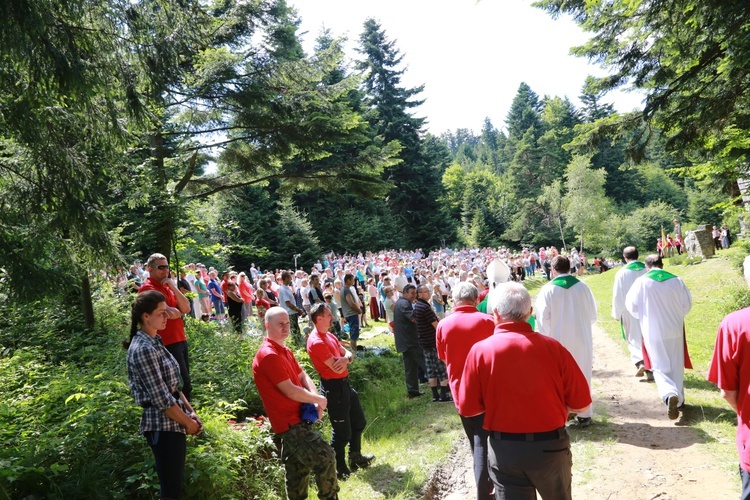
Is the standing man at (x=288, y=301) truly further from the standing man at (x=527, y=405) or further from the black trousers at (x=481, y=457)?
the standing man at (x=527, y=405)

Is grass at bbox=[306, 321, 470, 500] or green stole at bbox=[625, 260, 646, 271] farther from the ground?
green stole at bbox=[625, 260, 646, 271]

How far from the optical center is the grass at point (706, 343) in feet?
16.3

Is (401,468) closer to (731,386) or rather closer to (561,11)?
(731,386)

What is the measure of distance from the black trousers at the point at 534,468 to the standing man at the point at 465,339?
103 centimetres

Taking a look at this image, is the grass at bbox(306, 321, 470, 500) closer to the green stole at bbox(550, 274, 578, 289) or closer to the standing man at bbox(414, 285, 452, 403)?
the standing man at bbox(414, 285, 452, 403)

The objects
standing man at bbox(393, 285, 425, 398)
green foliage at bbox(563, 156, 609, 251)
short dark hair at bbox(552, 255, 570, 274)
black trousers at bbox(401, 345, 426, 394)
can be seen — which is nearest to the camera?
short dark hair at bbox(552, 255, 570, 274)

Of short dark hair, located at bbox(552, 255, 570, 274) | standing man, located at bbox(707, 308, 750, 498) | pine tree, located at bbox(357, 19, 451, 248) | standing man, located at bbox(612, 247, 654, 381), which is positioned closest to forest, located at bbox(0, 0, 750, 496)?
standing man, located at bbox(612, 247, 654, 381)

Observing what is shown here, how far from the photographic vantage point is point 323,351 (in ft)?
16.0

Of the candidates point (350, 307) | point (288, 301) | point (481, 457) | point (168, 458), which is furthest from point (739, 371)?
point (288, 301)

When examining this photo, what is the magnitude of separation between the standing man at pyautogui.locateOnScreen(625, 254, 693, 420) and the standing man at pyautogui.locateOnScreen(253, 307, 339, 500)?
13.7ft

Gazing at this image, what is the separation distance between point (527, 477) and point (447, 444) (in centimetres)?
322

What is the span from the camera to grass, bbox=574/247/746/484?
4.98 meters

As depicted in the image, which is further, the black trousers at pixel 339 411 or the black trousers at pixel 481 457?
the black trousers at pixel 339 411

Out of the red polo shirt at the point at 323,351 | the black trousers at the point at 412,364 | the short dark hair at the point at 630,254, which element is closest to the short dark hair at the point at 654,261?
the short dark hair at the point at 630,254
